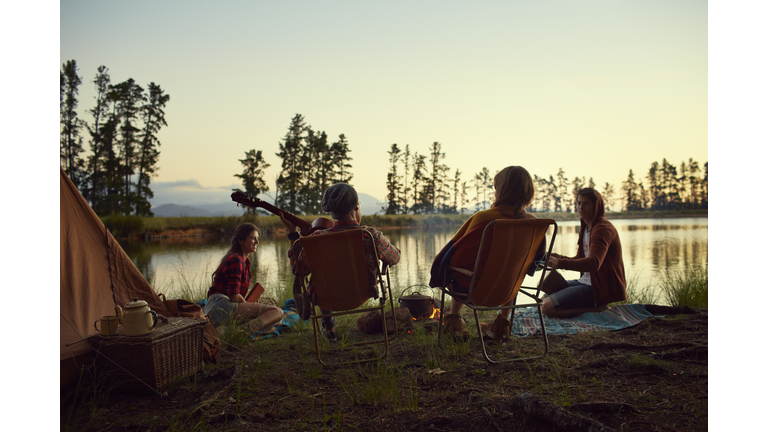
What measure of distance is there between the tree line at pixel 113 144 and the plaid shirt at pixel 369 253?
19.3 m

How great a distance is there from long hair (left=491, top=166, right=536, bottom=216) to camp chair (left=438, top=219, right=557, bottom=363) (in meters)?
0.28

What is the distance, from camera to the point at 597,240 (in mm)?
3516

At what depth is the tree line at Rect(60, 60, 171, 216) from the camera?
19.5 m

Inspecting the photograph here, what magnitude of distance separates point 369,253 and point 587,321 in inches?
85.9

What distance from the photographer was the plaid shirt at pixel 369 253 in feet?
9.06

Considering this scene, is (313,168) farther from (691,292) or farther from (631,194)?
(631,194)

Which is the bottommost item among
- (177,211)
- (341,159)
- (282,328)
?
(282,328)

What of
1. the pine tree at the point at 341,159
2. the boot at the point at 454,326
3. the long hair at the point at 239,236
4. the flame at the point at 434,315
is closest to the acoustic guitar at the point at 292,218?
the long hair at the point at 239,236

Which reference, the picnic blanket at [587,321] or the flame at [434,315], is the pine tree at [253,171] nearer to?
the flame at [434,315]

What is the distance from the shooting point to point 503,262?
8.59 feet

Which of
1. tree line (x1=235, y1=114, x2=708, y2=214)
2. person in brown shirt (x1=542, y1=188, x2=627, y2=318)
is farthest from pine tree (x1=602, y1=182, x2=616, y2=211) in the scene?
person in brown shirt (x1=542, y1=188, x2=627, y2=318)

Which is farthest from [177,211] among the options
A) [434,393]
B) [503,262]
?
[434,393]
